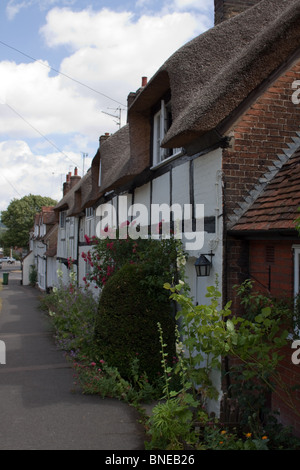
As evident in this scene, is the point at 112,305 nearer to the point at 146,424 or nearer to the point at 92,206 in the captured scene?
the point at 146,424

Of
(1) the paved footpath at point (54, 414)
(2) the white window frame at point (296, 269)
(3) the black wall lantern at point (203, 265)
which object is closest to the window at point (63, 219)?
(1) the paved footpath at point (54, 414)

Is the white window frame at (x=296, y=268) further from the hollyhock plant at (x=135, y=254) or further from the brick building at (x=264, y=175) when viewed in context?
the hollyhock plant at (x=135, y=254)

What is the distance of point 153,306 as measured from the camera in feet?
23.5

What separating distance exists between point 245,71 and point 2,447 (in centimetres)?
566

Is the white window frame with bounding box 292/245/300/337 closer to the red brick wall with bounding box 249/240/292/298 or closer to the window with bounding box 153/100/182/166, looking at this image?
the red brick wall with bounding box 249/240/292/298

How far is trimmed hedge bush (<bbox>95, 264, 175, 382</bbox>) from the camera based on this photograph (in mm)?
7059

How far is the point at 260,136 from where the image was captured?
20.7 ft

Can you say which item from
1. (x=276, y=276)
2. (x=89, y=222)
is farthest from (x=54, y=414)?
(x=89, y=222)

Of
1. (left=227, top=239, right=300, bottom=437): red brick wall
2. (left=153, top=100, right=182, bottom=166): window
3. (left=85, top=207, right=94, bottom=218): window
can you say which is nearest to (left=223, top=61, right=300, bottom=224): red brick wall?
(left=227, top=239, right=300, bottom=437): red brick wall

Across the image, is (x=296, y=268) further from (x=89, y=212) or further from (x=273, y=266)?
(x=89, y=212)

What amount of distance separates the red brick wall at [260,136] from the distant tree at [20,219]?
2146 inches

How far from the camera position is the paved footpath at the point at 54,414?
17.1 feet

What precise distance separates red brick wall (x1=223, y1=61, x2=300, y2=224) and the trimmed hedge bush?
2077mm

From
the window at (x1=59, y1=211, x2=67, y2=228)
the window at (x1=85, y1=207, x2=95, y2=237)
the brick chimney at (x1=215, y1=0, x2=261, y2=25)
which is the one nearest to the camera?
the brick chimney at (x1=215, y1=0, x2=261, y2=25)
